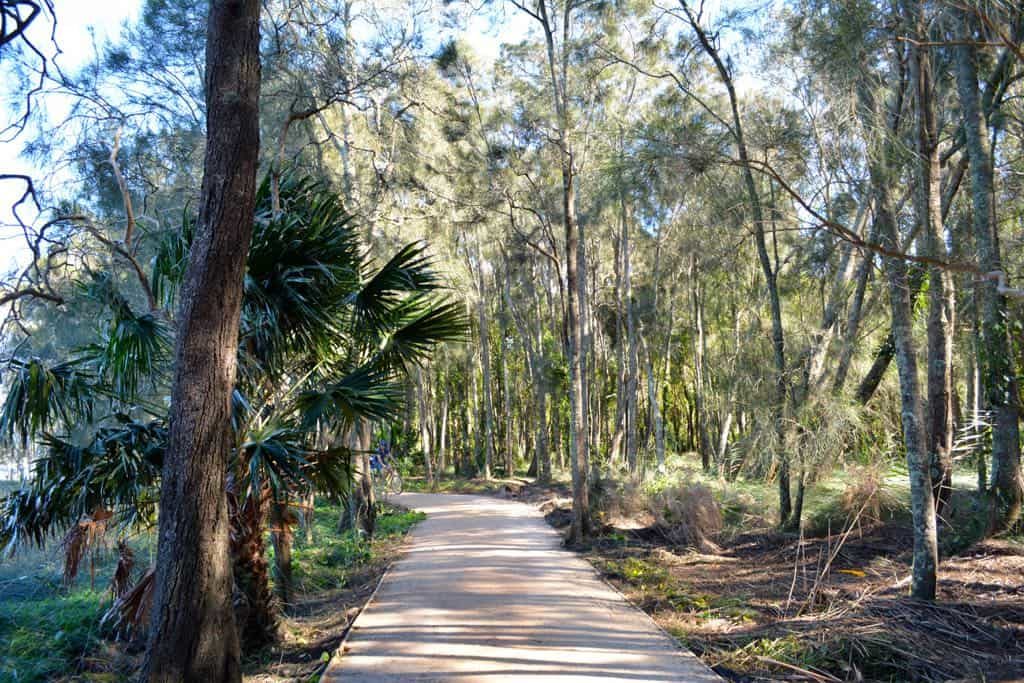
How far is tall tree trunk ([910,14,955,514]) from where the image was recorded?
7887 millimetres

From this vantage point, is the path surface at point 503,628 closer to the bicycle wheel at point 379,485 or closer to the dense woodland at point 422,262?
the dense woodland at point 422,262

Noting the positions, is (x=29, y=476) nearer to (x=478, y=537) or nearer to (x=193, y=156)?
(x=478, y=537)

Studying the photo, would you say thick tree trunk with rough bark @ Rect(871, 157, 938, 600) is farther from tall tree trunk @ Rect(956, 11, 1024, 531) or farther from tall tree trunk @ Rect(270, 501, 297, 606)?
tall tree trunk @ Rect(270, 501, 297, 606)

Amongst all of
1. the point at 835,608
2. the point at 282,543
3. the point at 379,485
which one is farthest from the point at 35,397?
the point at 379,485

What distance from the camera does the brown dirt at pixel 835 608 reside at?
18.6 ft

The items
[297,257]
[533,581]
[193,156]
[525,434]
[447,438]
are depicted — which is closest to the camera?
[297,257]

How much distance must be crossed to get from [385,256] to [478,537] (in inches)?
317

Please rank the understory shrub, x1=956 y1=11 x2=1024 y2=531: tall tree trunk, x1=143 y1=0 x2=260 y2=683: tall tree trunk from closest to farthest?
x1=143 y1=0 x2=260 y2=683: tall tree trunk < x1=956 y1=11 x2=1024 y2=531: tall tree trunk < the understory shrub

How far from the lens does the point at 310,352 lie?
805 centimetres

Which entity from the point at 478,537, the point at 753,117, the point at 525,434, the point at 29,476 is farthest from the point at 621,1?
the point at 525,434

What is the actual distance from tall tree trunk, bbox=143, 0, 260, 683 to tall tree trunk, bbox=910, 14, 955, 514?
21.5 feet

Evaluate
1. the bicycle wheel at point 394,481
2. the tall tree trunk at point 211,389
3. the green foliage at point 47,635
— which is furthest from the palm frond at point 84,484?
the bicycle wheel at point 394,481

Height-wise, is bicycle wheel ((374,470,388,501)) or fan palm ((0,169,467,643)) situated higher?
fan palm ((0,169,467,643))

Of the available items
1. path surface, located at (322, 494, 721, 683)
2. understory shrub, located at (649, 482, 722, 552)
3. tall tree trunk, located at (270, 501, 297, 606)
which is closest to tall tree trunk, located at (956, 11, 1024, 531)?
understory shrub, located at (649, 482, 722, 552)
